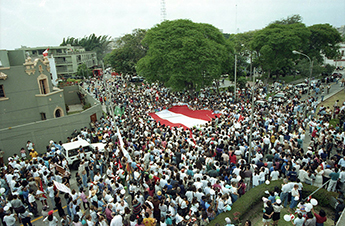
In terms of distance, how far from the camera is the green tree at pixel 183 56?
27.5m

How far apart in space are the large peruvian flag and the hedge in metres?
12.0

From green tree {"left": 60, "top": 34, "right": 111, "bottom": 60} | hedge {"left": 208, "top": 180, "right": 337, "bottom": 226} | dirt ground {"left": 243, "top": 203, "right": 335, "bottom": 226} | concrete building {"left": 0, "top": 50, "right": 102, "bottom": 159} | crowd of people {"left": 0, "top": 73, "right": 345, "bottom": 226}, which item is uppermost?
green tree {"left": 60, "top": 34, "right": 111, "bottom": 60}

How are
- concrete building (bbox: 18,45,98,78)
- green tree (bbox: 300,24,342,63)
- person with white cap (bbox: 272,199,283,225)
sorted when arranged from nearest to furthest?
person with white cap (bbox: 272,199,283,225), green tree (bbox: 300,24,342,63), concrete building (bbox: 18,45,98,78)

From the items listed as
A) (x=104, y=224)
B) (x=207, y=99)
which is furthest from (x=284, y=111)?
(x=104, y=224)

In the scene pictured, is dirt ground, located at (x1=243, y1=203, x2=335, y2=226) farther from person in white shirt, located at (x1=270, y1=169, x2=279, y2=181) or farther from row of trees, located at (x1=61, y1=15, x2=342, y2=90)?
row of trees, located at (x1=61, y1=15, x2=342, y2=90)

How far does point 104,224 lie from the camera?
26.3 ft

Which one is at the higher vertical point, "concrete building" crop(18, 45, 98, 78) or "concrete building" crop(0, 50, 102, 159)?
"concrete building" crop(18, 45, 98, 78)

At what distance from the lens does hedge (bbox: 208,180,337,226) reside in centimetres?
916

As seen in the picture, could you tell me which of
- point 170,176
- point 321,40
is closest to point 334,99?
point 321,40

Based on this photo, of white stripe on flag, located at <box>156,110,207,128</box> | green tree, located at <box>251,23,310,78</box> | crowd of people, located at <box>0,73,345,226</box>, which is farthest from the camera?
green tree, located at <box>251,23,310,78</box>

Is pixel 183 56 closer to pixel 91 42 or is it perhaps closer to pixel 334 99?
pixel 334 99

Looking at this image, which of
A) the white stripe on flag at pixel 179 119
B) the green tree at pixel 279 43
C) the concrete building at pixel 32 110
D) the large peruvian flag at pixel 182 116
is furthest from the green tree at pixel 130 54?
the white stripe on flag at pixel 179 119

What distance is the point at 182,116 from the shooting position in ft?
81.0

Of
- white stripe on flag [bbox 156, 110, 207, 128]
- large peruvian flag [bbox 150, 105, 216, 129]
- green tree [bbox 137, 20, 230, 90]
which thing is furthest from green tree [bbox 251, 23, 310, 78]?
white stripe on flag [bbox 156, 110, 207, 128]
